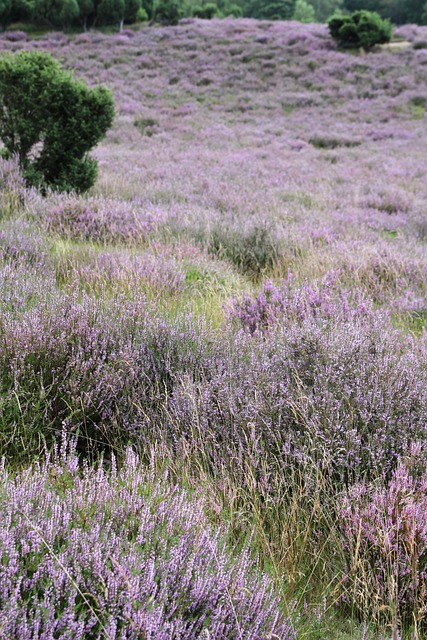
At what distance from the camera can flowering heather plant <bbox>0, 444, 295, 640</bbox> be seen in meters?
1.10

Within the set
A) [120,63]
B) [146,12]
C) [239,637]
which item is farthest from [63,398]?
[146,12]

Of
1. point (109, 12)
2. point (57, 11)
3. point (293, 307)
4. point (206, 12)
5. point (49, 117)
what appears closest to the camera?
point (293, 307)

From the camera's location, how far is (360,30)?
89.8ft

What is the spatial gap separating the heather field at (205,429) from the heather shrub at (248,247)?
3 centimetres

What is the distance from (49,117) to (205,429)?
19.7 ft

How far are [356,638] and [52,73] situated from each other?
7301 mm

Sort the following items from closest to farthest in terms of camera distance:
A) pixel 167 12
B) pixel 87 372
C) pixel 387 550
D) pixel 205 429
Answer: pixel 387 550 < pixel 205 429 < pixel 87 372 < pixel 167 12

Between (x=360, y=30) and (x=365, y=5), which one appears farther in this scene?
(x=365, y=5)

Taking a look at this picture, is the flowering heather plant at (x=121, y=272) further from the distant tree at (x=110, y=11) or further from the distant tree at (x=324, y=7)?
the distant tree at (x=324, y=7)

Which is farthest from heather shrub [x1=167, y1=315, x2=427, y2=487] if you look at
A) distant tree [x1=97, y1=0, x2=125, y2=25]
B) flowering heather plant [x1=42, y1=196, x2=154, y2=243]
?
distant tree [x1=97, y1=0, x2=125, y2=25]

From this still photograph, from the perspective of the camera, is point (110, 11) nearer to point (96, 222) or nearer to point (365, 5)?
point (365, 5)

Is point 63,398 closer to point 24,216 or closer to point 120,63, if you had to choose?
point 24,216

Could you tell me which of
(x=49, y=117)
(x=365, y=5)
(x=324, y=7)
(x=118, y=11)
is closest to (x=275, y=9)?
(x=365, y=5)

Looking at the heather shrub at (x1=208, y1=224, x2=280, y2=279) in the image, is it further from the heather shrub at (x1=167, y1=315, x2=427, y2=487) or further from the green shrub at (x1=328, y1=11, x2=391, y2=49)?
the green shrub at (x1=328, y1=11, x2=391, y2=49)
